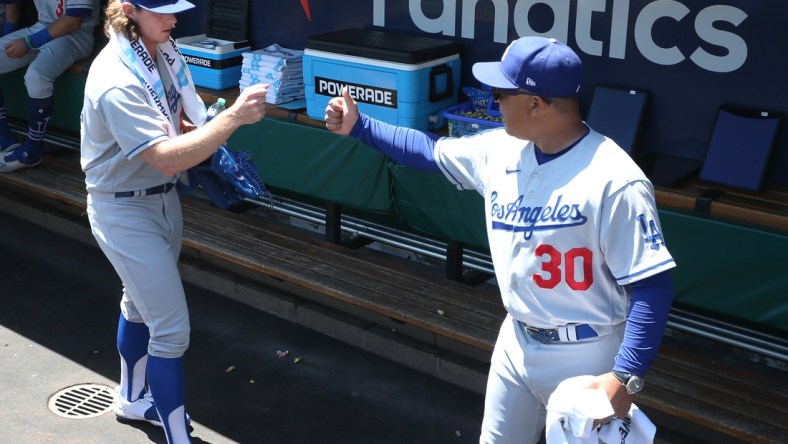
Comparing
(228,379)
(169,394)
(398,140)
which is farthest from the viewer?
(228,379)

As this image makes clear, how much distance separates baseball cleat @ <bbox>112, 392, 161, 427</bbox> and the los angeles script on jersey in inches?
A: 84.7

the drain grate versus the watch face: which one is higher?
the watch face

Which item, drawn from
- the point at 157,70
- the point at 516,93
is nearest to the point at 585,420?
the point at 516,93

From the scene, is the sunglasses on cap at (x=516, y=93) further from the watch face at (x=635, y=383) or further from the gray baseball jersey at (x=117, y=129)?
the gray baseball jersey at (x=117, y=129)

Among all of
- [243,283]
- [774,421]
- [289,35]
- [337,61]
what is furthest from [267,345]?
[774,421]

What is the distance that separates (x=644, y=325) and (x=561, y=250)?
308mm

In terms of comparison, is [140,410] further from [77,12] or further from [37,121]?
[77,12]

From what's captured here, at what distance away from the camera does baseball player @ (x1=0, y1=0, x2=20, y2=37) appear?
7.11m

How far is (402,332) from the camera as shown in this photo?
200 inches

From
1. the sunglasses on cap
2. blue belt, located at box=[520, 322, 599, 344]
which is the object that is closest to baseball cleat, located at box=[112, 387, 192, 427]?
blue belt, located at box=[520, 322, 599, 344]

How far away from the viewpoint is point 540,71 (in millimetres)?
2719

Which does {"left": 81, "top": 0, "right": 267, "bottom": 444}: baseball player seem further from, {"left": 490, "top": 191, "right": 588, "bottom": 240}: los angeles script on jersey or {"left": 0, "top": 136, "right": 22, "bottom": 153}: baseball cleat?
{"left": 0, "top": 136, "right": 22, "bottom": 153}: baseball cleat

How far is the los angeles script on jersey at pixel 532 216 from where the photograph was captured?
271 centimetres

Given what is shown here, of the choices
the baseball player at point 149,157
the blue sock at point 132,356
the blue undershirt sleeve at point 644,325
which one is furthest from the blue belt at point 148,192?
the blue undershirt sleeve at point 644,325
